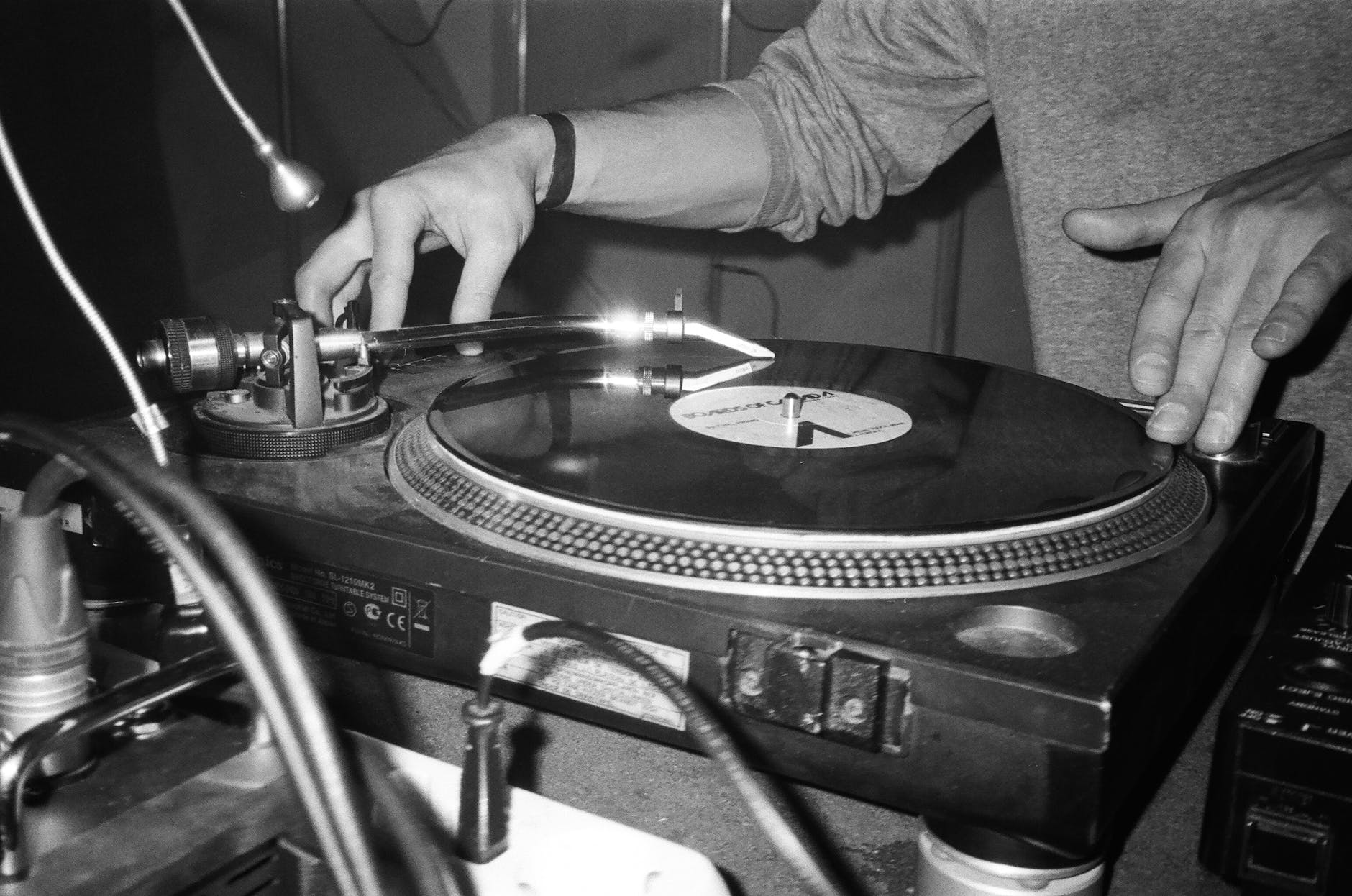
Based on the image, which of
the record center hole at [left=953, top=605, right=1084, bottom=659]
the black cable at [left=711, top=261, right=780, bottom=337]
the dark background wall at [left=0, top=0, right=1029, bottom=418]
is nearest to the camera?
the record center hole at [left=953, top=605, right=1084, bottom=659]

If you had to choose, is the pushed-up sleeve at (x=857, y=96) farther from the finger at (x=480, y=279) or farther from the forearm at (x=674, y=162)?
the finger at (x=480, y=279)

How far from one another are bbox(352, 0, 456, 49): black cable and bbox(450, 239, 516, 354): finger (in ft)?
8.69

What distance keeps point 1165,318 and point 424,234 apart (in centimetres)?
72

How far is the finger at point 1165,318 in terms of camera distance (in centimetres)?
88

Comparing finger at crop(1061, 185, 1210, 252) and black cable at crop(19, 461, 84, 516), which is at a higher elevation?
finger at crop(1061, 185, 1210, 252)

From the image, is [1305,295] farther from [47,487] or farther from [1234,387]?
[47,487]

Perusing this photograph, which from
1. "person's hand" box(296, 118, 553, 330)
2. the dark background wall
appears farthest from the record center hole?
the dark background wall

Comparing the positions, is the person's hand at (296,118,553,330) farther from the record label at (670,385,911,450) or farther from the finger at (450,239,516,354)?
the record label at (670,385,911,450)

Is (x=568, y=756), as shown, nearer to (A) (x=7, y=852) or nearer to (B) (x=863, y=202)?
(A) (x=7, y=852)

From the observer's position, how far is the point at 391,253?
106cm

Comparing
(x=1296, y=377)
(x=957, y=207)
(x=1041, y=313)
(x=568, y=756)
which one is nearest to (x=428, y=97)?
→ (x=957, y=207)

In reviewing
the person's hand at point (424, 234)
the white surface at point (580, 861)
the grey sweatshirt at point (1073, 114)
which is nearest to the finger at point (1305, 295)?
the grey sweatshirt at point (1073, 114)

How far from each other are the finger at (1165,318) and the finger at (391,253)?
652mm

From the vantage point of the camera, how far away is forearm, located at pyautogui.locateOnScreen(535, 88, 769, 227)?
55.1 inches
